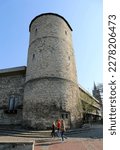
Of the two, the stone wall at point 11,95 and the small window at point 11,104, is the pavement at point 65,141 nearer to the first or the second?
the stone wall at point 11,95

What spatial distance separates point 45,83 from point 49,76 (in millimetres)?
756

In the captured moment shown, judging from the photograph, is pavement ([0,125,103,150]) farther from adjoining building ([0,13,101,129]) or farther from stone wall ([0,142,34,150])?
adjoining building ([0,13,101,129])

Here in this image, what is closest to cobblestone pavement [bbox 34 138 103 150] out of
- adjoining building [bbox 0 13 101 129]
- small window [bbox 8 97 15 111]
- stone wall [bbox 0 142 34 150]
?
stone wall [bbox 0 142 34 150]

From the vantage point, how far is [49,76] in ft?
60.0

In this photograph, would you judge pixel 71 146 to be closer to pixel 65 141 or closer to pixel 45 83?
pixel 65 141

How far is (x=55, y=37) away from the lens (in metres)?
20.1

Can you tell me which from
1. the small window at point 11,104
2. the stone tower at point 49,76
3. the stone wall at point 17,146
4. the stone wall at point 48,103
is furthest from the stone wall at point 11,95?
the stone wall at point 17,146

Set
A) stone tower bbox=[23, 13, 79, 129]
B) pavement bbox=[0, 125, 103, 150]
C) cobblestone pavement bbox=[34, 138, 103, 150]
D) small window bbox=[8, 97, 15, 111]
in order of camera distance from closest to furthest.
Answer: cobblestone pavement bbox=[34, 138, 103, 150]
pavement bbox=[0, 125, 103, 150]
stone tower bbox=[23, 13, 79, 129]
small window bbox=[8, 97, 15, 111]

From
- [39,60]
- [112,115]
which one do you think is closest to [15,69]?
[39,60]

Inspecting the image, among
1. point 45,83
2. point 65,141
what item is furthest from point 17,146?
point 45,83

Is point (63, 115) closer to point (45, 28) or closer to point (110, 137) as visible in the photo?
point (45, 28)

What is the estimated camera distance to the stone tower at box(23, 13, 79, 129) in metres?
17.5

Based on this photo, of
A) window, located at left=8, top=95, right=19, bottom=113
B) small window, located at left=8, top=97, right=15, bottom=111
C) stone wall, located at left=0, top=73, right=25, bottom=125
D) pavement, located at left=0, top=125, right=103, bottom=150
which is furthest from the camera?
small window, located at left=8, top=97, right=15, bottom=111

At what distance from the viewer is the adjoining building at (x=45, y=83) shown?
1755cm
